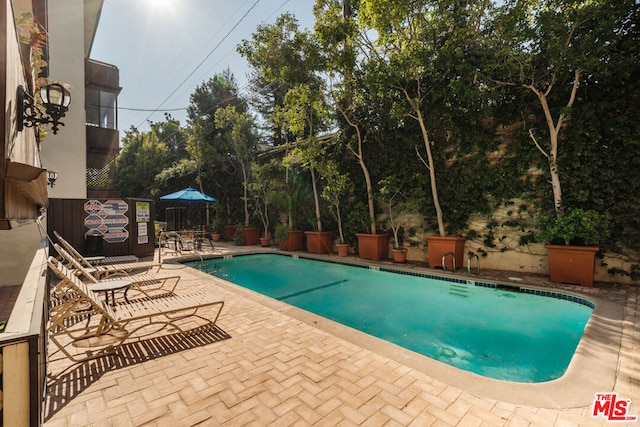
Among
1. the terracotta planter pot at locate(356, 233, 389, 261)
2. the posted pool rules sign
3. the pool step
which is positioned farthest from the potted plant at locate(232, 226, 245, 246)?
the pool step

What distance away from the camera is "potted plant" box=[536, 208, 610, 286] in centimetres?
520

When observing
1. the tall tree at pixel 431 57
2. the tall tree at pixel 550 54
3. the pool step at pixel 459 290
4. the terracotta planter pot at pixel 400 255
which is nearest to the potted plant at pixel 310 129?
the tall tree at pixel 431 57

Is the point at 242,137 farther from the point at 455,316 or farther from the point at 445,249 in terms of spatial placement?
the point at 455,316

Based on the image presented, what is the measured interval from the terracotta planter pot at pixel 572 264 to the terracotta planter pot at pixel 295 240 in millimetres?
7529

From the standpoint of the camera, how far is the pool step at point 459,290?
18.7ft

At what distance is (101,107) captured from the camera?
14.8m

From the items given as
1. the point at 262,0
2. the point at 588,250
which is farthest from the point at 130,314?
the point at 262,0

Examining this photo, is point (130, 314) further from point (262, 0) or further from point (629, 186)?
point (262, 0)

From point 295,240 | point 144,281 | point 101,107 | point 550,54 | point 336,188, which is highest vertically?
point 101,107

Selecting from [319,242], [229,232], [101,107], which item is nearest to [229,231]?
[229,232]

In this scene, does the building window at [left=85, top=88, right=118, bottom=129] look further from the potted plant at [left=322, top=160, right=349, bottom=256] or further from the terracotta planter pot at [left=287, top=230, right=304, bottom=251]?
the potted plant at [left=322, top=160, right=349, bottom=256]

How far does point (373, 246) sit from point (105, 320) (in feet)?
22.2

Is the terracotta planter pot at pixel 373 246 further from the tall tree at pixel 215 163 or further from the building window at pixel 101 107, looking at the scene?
the building window at pixel 101 107

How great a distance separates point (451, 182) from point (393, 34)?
4.00 m
